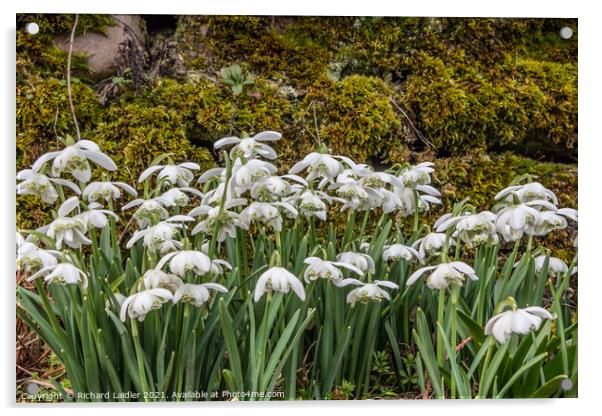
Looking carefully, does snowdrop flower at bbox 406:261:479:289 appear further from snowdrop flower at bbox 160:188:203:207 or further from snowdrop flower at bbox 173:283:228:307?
snowdrop flower at bbox 160:188:203:207

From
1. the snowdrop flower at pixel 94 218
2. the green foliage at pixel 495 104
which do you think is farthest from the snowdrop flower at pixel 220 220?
the green foliage at pixel 495 104

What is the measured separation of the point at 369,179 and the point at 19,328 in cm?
101

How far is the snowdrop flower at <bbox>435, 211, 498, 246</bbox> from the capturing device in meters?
1.99

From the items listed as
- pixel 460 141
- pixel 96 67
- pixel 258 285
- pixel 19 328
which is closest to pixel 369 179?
pixel 460 141

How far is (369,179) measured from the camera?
204 centimetres

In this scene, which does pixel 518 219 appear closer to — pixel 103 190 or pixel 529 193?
pixel 529 193

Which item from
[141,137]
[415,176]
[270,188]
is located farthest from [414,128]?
[141,137]

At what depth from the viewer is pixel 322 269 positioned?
1.87 m

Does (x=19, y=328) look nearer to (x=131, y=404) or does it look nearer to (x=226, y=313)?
(x=131, y=404)

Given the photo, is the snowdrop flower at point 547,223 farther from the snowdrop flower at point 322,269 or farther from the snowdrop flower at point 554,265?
the snowdrop flower at point 322,269

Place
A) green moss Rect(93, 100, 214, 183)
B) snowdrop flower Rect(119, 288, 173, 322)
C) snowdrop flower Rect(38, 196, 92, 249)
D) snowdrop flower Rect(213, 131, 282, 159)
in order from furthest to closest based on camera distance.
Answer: green moss Rect(93, 100, 214, 183) → snowdrop flower Rect(213, 131, 282, 159) → snowdrop flower Rect(38, 196, 92, 249) → snowdrop flower Rect(119, 288, 173, 322)

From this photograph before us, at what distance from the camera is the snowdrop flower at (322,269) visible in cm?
186

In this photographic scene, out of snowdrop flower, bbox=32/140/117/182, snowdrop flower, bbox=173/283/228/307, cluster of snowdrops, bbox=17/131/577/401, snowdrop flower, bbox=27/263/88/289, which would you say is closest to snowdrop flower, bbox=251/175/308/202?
cluster of snowdrops, bbox=17/131/577/401

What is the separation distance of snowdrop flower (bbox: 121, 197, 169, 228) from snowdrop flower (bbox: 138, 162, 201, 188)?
0.21ft
